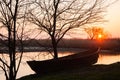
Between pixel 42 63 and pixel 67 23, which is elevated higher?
pixel 67 23

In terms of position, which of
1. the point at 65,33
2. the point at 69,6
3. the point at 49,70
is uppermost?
the point at 69,6

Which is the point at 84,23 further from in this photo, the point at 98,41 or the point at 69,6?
the point at 98,41

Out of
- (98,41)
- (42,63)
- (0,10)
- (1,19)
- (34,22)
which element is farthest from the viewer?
(98,41)

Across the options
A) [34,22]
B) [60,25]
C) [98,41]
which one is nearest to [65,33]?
[60,25]

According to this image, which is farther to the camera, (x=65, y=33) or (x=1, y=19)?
(x=65, y=33)

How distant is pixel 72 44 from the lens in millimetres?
74188

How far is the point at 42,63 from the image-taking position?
21078 millimetres

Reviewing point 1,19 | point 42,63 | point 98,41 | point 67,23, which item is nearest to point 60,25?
point 67,23

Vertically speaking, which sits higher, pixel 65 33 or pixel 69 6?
pixel 69 6

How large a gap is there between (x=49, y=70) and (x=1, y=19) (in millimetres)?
12193

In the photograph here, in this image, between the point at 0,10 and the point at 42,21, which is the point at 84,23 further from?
the point at 0,10

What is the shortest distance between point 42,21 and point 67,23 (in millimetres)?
1573

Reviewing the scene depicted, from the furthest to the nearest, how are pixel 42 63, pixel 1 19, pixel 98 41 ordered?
pixel 98 41 → pixel 42 63 → pixel 1 19

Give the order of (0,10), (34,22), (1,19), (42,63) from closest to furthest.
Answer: (0,10)
(1,19)
(34,22)
(42,63)
